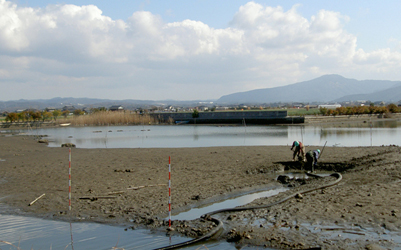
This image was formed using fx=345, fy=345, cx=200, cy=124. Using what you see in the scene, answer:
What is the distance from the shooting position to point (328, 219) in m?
8.63

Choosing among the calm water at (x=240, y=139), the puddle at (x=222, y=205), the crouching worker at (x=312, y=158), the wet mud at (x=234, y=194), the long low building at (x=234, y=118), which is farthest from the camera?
the long low building at (x=234, y=118)

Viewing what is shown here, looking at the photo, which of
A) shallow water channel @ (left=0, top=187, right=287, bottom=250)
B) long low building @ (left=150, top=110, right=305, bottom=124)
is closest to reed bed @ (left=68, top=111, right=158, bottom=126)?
long low building @ (left=150, top=110, right=305, bottom=124)

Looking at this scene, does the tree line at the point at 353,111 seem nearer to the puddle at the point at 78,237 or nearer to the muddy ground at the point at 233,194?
the muddy ground at the point at 233,194

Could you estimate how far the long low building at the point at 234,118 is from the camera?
79250mm

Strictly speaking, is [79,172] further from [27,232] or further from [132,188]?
[27,232]

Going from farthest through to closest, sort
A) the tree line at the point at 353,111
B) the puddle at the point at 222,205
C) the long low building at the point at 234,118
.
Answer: the tree line at the point at 353,111 < the long low building at the point at 234,118 < the puddle at the point at 222,205

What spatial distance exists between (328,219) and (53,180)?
35.6ft

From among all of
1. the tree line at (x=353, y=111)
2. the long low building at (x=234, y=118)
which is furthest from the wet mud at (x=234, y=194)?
the tree line at (x=353, y=111)

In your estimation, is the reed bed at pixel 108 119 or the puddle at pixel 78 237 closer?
the puddle at pixel 78 237

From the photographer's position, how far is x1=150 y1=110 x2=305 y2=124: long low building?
7925cm

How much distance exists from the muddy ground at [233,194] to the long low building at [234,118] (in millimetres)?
57012

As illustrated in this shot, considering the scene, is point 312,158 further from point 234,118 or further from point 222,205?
point 234,118

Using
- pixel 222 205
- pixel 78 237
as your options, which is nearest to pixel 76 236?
pixel 78 237

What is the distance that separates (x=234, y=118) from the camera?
3570 inches
